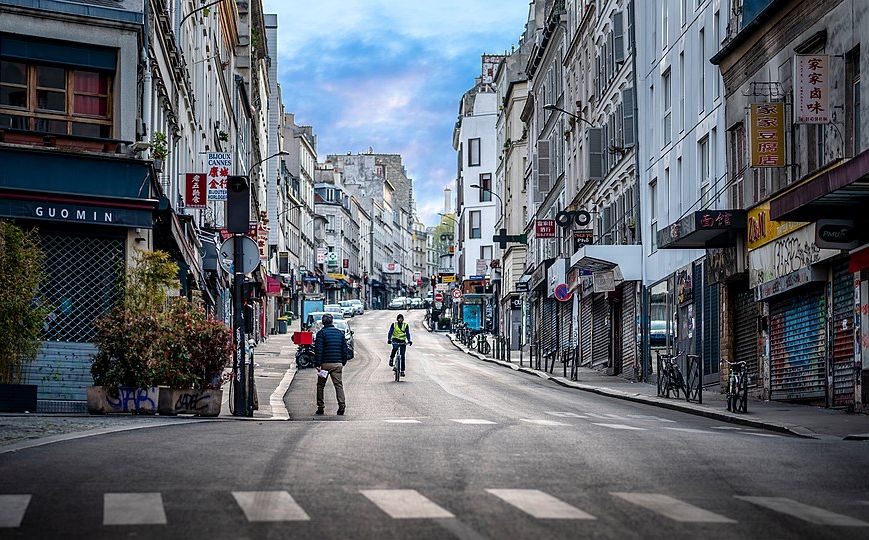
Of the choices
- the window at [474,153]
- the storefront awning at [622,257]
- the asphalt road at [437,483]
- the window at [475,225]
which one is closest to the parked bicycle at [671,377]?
the asphalt road at [437,483]

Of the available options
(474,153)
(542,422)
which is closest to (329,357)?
(542,422)

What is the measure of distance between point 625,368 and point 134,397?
2534 centimetres

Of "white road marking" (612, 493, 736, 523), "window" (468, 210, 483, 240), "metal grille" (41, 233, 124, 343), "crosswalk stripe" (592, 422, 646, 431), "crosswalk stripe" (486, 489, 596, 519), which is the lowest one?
"crosswalk stripe" (592, 422, 646, 431)

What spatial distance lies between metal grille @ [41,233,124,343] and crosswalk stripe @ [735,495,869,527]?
17337 millimetres

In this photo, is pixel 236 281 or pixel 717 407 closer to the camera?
pixel 236 281

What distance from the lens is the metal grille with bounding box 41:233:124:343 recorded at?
86.1ft

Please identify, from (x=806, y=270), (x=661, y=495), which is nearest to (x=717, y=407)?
(x=806, y=270)

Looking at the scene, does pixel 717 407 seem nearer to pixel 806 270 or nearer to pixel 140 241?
pixel 806 270

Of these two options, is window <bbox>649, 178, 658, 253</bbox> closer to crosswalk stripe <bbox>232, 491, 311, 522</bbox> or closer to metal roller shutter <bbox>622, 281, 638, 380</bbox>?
metal roller shutter <bbox>622, 281, 638, 380</bbox>

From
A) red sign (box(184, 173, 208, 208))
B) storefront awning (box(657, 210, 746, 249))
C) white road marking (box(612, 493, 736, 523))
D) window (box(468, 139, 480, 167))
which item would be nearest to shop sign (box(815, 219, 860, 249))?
storefront awning (box(657, 210, 746, 249))

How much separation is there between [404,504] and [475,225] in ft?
357

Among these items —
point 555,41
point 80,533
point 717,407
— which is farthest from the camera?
point 555,41

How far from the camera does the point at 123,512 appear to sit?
372 inches

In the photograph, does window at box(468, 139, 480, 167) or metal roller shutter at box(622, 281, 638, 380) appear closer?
metal roller shutter at box(622, 281, 638, 380)
